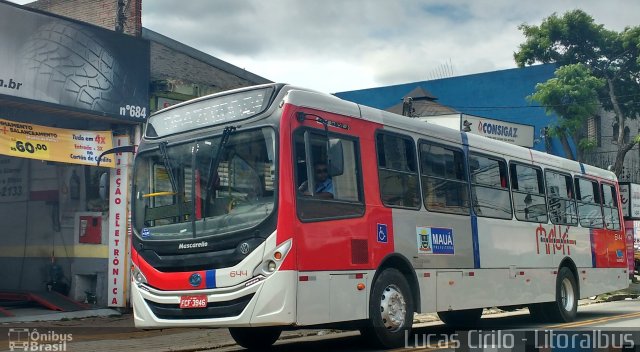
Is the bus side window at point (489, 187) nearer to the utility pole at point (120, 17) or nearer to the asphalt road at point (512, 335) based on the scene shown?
the asphalt road at point (512, 335)

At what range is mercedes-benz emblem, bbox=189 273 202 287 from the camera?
29.9 feet

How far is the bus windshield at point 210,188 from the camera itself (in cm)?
907

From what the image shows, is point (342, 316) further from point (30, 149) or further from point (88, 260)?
point (88, 260)

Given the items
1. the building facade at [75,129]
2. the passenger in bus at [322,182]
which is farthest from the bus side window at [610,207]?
the passenger in bus at [322,182]

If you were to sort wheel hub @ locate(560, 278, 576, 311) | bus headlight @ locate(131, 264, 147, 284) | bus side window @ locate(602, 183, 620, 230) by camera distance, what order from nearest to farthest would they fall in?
bus headlight @ locate(131, 264, 147, 284), wheel hub @ locate(560, 278, 576, 311), bus side window @ locate(602, 183, 620, 230)

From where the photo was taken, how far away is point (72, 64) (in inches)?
619

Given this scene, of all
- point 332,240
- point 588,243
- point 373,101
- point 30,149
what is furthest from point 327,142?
point 373,101

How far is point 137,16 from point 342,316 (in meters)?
10.9

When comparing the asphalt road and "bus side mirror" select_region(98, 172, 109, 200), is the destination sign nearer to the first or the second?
the asphalt road

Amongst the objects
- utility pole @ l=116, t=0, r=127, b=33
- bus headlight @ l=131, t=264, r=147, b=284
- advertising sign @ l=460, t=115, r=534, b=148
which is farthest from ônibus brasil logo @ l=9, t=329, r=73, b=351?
advertising sign @ l=460, t=115, r=534, b=148

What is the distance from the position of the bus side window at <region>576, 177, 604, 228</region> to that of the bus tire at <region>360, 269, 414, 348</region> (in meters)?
7.24

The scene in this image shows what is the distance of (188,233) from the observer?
9336mm

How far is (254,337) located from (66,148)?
696 centimetres

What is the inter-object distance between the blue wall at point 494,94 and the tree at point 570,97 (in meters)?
1.63
